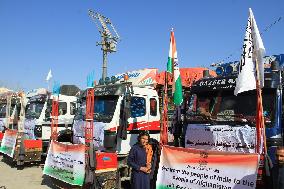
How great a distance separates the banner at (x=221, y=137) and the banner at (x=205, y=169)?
4.43ft

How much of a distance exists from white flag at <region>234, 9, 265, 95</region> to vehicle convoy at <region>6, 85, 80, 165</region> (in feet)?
29.0

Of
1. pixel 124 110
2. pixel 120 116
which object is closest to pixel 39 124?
pixel 120 116

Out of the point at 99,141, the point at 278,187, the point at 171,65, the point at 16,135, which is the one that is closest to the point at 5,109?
the point at 16,135

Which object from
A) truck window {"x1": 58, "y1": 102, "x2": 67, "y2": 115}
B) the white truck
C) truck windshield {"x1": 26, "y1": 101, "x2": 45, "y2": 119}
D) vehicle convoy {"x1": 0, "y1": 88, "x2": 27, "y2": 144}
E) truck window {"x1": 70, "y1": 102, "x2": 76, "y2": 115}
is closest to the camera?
the white truck

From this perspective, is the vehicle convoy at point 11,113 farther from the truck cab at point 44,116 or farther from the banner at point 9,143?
the banner at point 9,143

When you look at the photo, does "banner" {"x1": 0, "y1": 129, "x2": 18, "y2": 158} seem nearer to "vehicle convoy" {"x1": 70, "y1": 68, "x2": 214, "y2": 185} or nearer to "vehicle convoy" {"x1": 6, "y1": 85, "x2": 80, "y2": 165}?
"vehicle convoy" {"x1": 6, "y1": 85, "x2": 80, "y2": 165}

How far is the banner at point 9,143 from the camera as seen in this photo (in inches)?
497

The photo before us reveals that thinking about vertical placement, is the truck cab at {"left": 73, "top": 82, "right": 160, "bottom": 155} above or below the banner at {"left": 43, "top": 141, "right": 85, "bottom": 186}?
above

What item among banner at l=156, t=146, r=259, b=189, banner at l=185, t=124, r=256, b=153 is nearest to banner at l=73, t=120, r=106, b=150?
banner at l=185, t=124, r=256, b=153

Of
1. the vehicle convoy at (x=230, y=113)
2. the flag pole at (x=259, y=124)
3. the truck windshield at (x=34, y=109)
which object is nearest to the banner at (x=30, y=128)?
the truck windshield at (x=34, y=109)

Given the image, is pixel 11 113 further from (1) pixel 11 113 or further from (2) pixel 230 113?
(2) pixel 230 113

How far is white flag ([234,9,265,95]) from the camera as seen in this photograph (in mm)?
5492

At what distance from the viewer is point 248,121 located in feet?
22.7

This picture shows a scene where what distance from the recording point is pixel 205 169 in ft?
18.5
